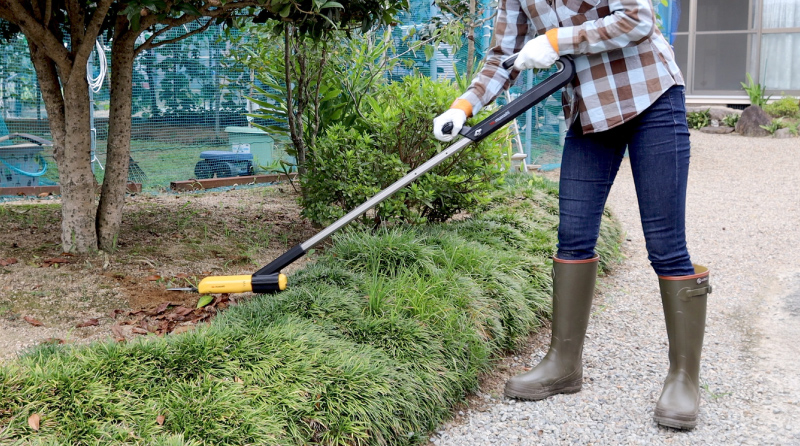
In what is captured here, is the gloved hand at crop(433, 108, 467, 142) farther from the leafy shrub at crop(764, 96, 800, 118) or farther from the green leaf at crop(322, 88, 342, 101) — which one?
the leafy shrub at crop(764, 96, 800, 118)

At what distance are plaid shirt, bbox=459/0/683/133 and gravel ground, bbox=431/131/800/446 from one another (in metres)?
→ 1.00

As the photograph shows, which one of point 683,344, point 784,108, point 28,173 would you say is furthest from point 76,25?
point 784,108

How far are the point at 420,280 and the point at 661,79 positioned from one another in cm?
124

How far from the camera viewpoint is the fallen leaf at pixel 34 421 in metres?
1.92

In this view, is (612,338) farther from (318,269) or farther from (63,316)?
(63,316)

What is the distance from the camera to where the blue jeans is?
2428mm

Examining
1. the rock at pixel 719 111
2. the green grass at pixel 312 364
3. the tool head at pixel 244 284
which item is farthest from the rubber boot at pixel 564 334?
the rock at pixel 719 111

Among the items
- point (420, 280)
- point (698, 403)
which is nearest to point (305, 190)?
point (420, 280)

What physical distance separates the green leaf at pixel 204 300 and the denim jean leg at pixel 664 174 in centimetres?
185

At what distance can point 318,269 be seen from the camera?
325 centimetres

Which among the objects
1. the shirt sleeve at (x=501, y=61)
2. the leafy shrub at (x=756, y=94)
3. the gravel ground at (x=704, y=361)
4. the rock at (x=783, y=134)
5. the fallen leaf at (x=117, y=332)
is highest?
the shirt sleeve at (x=501, y=61)

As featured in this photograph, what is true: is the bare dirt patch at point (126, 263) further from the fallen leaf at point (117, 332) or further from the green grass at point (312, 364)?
the green grass at point (312, 364)

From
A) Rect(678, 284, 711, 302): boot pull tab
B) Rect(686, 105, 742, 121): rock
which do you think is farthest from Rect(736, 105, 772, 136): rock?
Rect(678, 284, 711, 302): boot pull tab

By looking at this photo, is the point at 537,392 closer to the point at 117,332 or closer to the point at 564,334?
the point at 564,334
